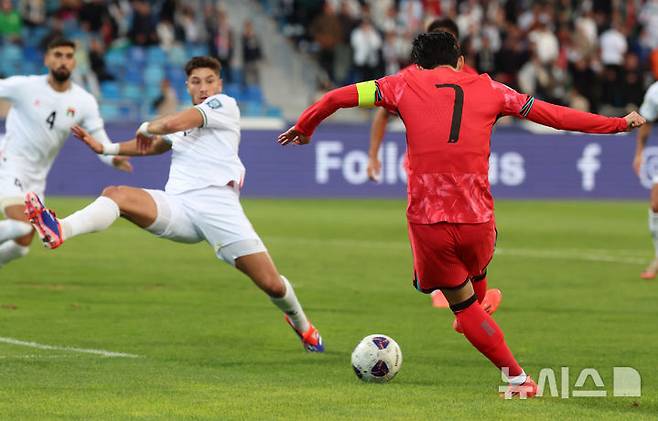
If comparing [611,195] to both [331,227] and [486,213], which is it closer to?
[331,227]

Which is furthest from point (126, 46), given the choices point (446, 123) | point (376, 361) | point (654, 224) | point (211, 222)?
point (446, 123)

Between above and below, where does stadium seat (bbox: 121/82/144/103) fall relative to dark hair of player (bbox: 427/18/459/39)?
below

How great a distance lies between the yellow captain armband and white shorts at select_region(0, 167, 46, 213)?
5.27 m

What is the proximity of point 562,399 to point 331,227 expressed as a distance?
14.4 m

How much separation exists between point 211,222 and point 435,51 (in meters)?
2.46

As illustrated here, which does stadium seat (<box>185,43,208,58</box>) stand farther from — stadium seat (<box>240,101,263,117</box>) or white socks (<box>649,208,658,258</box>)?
white socks (<box>649,208,658,258</box>)

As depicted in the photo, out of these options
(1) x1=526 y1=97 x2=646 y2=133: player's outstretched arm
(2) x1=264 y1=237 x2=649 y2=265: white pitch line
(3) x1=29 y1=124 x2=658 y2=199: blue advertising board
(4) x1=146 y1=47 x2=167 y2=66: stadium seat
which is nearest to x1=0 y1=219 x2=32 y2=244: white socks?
(1) x1=526 y1=97 x2=646 y2=133: player's outstretched arm

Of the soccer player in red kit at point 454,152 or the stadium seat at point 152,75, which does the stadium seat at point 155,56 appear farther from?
the soccer player in red kit at point 454,152

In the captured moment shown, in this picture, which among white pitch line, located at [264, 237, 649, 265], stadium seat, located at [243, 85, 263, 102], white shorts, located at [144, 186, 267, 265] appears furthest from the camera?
stadium seat, located at [243, 85, 263, 102]

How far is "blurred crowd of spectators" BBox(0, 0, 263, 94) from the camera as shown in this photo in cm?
2856

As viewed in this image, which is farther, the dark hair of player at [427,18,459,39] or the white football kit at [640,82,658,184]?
the white football kit at [640,82,658,184]

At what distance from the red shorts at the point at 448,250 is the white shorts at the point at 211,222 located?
6.73ft

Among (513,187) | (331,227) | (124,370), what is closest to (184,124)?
(124,370)

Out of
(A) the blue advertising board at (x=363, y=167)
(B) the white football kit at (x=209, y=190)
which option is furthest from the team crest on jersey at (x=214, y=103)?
(A) the blue advertising board at (x=363, y=167)
